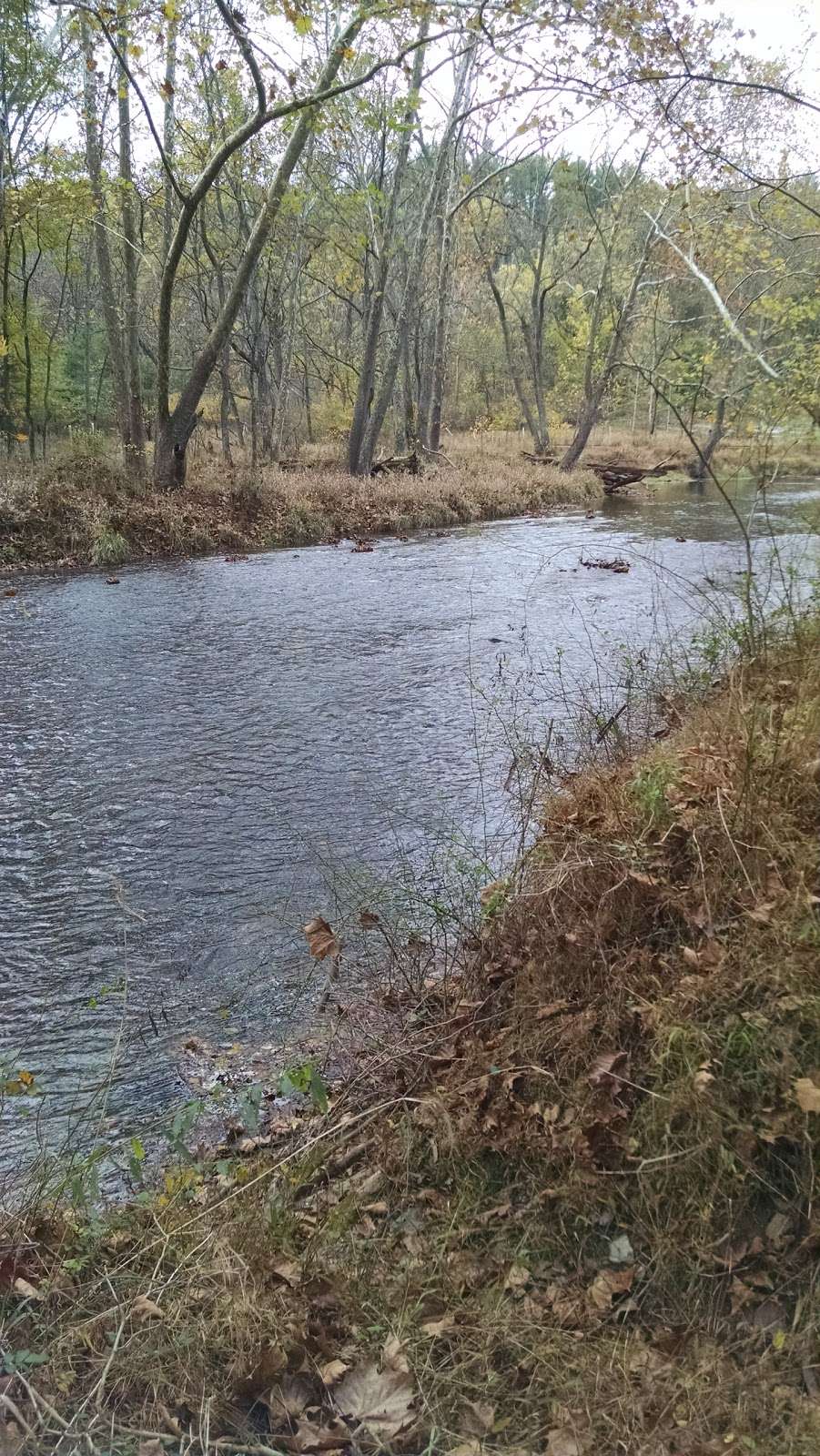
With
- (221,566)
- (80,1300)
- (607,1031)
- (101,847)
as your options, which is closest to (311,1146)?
(80,1300)

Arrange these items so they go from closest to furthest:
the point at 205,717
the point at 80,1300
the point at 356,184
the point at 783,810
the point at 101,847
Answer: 1. the point at 80,1300
2. the point at 783,810
3. the point at 101,847
4. the point at 205,717
5. the point at 356,184

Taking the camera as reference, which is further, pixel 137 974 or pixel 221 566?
pixel 221 566

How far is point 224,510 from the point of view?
54.9 feet

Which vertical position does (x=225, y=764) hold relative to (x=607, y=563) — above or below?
below

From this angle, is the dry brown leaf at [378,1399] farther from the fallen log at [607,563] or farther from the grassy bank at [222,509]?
the grassy bank at [222,509]

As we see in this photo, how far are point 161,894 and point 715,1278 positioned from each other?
3477 millimetres

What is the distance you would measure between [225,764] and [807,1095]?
16.4 feet

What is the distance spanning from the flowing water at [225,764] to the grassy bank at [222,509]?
1.25 metres

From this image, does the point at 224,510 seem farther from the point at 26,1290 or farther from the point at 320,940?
the point at 26,1290

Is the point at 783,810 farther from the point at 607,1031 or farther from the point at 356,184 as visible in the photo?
the point at 356,184

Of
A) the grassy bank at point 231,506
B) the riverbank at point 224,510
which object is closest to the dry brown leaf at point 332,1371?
the grassy bank at point 231,506

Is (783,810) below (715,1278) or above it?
above

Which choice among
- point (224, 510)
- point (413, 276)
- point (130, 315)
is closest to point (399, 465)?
point (413, 276)

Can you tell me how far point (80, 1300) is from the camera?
7.57 feet
